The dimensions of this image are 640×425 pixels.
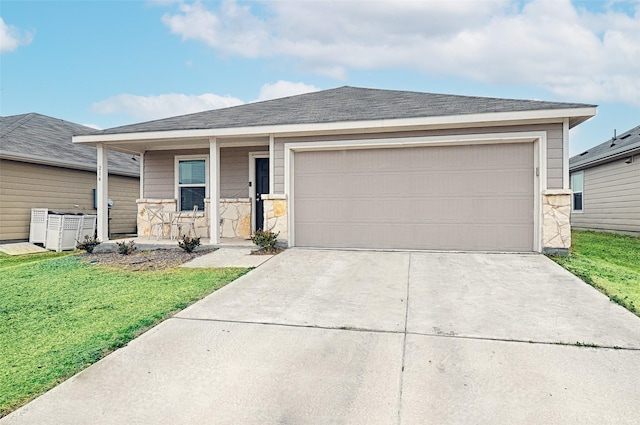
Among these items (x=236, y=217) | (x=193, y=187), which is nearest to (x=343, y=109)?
(x=236, y=217)

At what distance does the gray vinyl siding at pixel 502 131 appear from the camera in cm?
684

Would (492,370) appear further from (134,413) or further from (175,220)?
(175,220)

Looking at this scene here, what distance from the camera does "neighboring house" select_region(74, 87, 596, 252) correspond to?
6914mm

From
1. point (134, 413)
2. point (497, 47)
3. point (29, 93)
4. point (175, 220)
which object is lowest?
point (134, 413)

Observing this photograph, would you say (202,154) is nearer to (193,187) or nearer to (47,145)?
(193,187)

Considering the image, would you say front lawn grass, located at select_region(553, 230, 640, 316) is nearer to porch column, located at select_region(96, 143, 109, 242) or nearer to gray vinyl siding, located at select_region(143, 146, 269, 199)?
gray vinyl siding, located at select_region(143, 146, 269, 199)

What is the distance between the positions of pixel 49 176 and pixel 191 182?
426 cm

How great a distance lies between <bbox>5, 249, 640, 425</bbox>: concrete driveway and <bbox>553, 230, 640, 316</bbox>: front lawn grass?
10.8 inches

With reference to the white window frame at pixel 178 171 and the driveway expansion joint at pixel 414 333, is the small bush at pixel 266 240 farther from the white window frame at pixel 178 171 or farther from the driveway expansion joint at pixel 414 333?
the driveway expansion joint at pixel 414 333

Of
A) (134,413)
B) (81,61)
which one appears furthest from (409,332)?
(81,61)

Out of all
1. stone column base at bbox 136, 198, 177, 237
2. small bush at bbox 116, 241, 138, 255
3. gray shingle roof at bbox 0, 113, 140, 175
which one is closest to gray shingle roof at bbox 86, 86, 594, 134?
stone column base at bbox 136, 198, 177, 237

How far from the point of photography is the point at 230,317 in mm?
4027

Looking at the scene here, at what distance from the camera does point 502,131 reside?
711 cm

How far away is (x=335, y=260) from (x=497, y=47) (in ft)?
45.4
